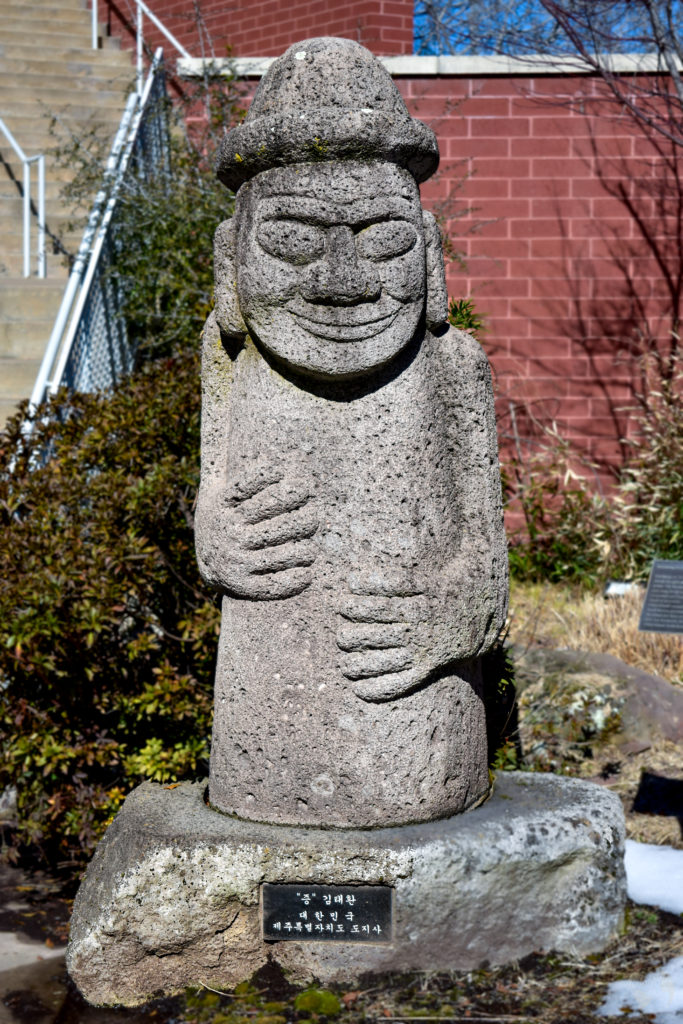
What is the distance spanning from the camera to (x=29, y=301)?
7.25 m

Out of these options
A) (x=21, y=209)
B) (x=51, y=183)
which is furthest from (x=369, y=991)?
(x=51, y=183)

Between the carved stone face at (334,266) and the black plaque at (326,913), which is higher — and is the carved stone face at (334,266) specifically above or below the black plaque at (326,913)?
above

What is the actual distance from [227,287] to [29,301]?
4874 millimetres

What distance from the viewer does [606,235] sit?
7836mm

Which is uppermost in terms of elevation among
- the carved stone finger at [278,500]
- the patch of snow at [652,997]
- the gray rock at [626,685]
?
the carved stone finger at [278,500]

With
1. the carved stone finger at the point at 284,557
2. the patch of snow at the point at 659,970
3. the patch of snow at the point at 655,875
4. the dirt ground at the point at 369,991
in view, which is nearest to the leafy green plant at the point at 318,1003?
the dirt ground at the point at 369,991

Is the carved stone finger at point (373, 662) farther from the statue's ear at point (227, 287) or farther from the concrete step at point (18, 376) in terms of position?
the concrete step at point (18, 376)

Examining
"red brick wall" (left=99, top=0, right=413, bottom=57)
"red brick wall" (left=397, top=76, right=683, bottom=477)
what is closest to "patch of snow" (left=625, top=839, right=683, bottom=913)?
"red brick wall" (left=397, top=76, right=683, bottom=477)

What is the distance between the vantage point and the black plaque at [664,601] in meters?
3.56

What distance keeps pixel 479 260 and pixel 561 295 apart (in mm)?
667

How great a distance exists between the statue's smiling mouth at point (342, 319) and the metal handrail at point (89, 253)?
2.84 m

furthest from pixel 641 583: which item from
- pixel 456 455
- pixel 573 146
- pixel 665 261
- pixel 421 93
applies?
pixel 456 455

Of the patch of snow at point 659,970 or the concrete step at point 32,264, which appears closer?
the patch of snow at point 659,970

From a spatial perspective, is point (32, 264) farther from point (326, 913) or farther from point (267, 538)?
point (326, 913)
